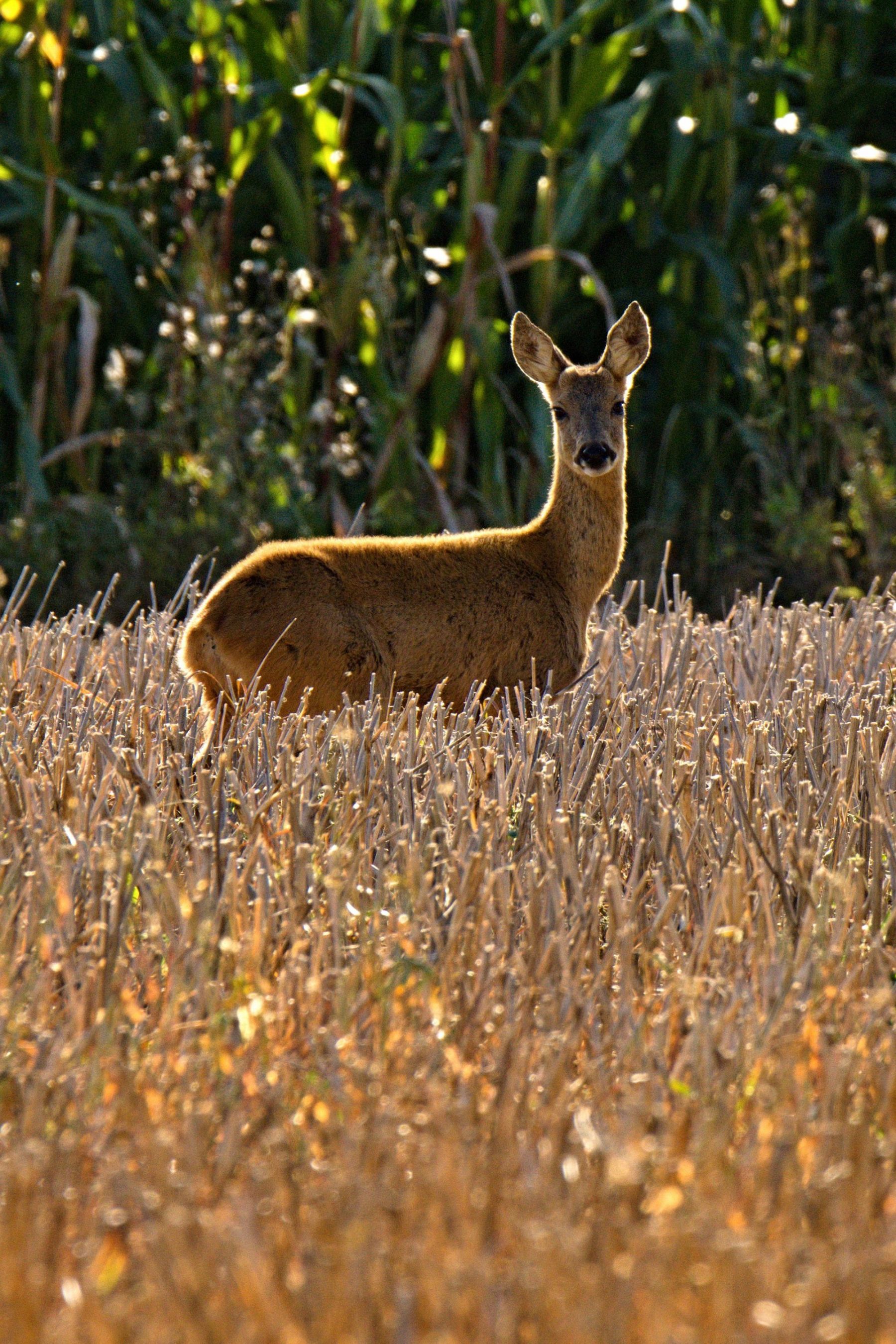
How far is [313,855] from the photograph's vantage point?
120 inches

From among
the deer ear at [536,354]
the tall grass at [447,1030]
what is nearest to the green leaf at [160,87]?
the deer ear at [536,354]

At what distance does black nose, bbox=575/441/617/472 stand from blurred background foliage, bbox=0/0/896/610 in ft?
7.78

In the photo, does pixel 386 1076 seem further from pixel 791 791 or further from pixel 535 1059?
pixel 791 791

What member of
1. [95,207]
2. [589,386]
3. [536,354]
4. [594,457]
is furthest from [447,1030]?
[95,207]

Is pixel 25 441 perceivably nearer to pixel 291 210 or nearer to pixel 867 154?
pixel 291 210

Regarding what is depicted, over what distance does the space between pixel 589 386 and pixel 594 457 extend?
381 millimetres

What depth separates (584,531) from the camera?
535cm

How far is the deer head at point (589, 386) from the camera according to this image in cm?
530

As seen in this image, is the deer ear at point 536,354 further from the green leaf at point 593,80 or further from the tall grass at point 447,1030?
the green leaf at point 593,80

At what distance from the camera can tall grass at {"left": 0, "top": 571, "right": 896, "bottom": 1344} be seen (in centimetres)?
179

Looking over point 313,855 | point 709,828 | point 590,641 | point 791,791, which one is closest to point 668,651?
point 590,641

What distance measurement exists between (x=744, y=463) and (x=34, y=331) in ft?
11.8

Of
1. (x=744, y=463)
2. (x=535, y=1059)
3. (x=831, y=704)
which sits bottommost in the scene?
(x=744, y=463)

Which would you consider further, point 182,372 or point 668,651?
point 182,372
